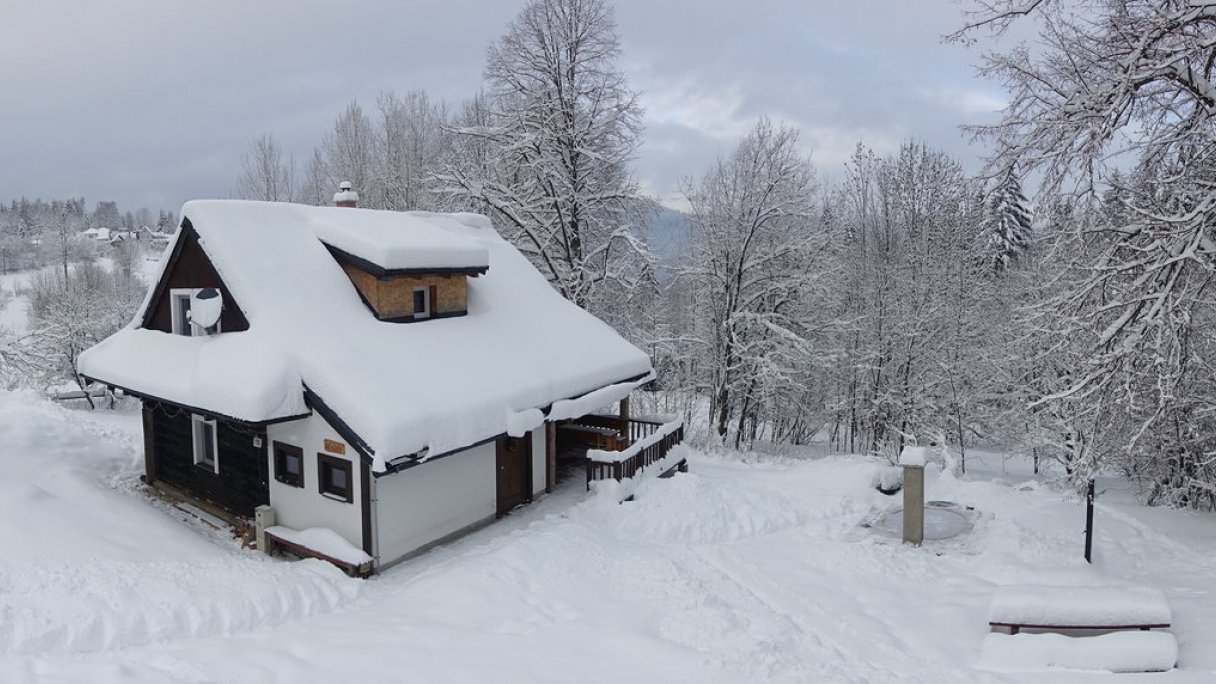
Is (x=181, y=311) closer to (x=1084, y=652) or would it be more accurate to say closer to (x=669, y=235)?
(x=1084, y=652)

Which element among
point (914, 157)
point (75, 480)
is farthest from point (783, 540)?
point (914, 157)

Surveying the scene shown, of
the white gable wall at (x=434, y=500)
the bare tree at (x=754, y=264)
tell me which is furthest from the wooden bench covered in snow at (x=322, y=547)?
the bare tree at (x=754, y=264)

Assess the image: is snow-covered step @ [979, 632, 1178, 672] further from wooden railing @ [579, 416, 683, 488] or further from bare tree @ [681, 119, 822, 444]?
bare tree @ [681, 119, 822, 444]

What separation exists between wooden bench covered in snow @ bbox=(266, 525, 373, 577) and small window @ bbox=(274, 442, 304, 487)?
84 centimetres

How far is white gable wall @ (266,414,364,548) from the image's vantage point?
12.0 m

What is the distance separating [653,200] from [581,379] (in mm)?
11436

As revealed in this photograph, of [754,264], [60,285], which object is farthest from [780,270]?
[60,285]

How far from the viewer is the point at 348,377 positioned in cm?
1209

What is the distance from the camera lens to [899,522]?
13938 mm

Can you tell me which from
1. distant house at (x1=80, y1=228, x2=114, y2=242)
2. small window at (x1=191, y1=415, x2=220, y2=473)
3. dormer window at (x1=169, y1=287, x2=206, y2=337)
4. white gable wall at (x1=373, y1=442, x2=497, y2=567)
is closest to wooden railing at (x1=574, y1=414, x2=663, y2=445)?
white gable wall at (x1=373, y1=442, x2=497, y2=567)

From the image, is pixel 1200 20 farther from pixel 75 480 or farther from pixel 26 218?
pixel 26 218

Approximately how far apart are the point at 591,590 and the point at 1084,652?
598cm

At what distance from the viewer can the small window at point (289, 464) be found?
1282cm

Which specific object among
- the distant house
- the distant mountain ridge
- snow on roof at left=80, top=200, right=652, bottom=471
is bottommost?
snow on roof at left=80, top=200, right=652, bottom=471
